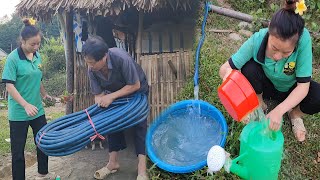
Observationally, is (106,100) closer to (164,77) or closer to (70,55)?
(164,77)

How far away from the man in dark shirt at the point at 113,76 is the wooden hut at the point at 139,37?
0.75 m

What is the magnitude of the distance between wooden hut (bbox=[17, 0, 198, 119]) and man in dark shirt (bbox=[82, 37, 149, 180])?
2.46ft

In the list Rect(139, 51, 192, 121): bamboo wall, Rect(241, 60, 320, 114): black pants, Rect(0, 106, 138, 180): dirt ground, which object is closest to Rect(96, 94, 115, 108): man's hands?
Rect(0, 106, 138, 180): dirt ground

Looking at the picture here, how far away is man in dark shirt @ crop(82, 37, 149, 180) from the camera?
333 cm

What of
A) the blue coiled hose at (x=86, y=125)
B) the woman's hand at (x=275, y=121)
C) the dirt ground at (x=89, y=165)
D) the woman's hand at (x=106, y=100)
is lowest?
the dirt ground at (x=89, y=165)

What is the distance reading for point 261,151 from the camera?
2.21 metres

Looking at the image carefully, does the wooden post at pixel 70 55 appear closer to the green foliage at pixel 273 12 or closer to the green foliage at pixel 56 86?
the green foliage at pixel 273 12

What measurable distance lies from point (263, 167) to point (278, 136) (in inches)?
8.9

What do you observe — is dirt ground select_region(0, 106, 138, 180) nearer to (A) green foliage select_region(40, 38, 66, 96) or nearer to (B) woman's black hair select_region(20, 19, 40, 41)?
(B) woman's black hair select_region(20, 19, 40, 41)

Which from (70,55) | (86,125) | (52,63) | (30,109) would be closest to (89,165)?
(86,125)

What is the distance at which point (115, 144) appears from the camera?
157 inches

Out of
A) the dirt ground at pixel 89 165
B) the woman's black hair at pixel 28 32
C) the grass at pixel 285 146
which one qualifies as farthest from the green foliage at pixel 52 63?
the woman's black hair at pixel 28 32

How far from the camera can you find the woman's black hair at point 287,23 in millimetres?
2375

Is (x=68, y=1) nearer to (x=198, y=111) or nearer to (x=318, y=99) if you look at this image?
(x=198, y=111)
